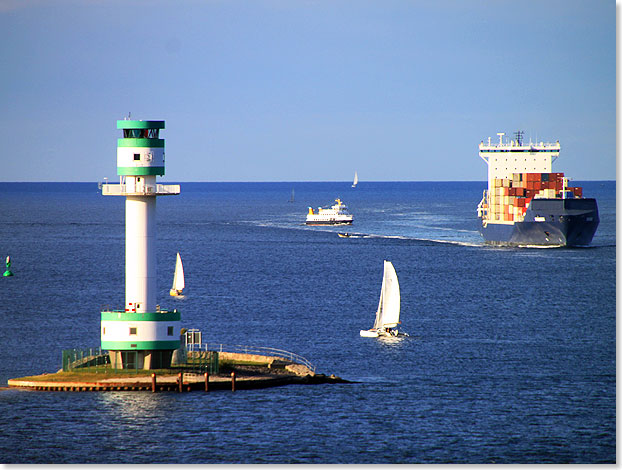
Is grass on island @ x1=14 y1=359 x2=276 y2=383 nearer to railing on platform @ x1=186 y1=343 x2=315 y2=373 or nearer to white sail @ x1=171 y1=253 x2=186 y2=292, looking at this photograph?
railing on platform @ x1=186 y1=343 x2=315 y2=373

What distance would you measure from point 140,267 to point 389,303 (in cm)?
2395

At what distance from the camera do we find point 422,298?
8650 cm

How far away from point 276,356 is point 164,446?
53.4 feet

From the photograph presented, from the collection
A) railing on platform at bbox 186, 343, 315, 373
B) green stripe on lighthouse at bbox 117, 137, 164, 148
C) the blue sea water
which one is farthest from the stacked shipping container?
green stripe on lighthouse at bbox 117, 137, 164, 148

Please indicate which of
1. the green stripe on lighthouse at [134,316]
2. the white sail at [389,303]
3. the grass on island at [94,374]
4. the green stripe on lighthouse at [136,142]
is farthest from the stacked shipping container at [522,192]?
the grass on island at [94,374]

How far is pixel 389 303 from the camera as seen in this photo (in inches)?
2633

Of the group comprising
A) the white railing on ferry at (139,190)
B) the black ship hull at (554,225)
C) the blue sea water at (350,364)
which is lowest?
the blue sea water at (350,364)

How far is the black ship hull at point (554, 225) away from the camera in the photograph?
12812cm

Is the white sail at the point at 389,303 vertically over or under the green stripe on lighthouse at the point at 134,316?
under

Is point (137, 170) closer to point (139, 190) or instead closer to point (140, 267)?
point (139, 190)

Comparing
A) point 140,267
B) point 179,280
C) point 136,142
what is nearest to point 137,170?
point 136,142

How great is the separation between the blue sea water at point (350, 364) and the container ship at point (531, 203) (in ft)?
30.6

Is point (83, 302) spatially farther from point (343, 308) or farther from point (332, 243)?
point (332, 243)

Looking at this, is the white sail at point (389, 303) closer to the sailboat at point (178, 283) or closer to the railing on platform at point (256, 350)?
the railing on platform at point (256, 350)
